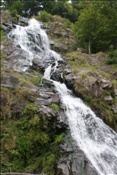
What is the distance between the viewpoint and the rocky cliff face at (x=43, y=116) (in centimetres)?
1035

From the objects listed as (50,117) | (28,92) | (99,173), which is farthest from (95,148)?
(28,92)

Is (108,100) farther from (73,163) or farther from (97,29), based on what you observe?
(97,29)

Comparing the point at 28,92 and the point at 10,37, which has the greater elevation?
the point at 28,92

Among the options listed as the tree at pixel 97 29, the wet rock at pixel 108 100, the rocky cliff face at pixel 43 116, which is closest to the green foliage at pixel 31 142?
the rocky cliff face at pixel 43 116

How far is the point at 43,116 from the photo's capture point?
11.7 metres

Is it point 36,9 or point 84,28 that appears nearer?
point 84,28

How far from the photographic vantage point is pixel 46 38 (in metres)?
25.2

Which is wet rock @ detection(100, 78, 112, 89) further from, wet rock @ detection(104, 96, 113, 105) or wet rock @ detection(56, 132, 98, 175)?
wet rock @ detection(56, 132, 98, 175)

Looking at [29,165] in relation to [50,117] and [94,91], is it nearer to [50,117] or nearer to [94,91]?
[50,117]

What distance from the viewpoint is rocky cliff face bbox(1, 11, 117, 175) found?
10.4 meters

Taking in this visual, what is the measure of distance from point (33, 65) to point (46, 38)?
25.7ft

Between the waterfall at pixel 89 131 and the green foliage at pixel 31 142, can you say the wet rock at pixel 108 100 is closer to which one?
the waterfall at pixel 89 131

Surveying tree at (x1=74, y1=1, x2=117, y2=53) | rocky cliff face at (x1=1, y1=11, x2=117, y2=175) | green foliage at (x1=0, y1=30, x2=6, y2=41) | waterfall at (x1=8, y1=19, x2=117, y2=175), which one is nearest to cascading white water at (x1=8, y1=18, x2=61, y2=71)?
waterfall at (x1=8, y1=19, x2=117, y2=175)

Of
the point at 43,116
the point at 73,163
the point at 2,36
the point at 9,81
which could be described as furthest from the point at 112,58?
the point at 73,163
